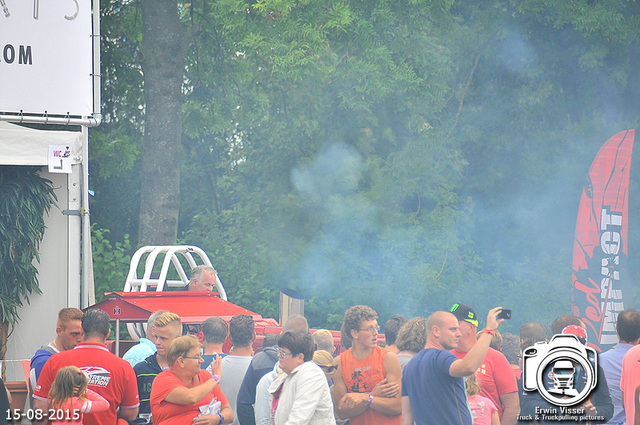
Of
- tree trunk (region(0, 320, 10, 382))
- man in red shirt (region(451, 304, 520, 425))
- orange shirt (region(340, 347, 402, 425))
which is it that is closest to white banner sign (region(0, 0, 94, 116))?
tree trunk (region(0, 320, 10, 382))

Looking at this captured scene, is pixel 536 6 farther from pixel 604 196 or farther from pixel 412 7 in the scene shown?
pixel 604 196

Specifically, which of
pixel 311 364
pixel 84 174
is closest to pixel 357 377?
pixel 311 364

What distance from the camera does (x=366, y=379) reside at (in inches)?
183

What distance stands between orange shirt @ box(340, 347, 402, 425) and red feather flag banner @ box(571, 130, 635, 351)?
6553 mm

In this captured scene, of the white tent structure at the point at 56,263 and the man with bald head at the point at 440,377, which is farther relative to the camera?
the white tent structure at the point at 56,263

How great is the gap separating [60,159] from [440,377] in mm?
4085

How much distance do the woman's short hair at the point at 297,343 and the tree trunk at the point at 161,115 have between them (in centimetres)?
913

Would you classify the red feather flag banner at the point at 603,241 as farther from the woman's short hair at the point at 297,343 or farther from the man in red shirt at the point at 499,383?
the woman's short hair at the point at 297,343

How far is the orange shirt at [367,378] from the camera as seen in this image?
4.64m

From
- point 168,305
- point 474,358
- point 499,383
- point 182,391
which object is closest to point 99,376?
point 182,391

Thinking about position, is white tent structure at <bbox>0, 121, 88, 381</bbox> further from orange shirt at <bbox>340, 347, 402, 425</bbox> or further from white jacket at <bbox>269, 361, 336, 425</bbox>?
white jacket at <bbox>269, 361, 336, 425</bbox>

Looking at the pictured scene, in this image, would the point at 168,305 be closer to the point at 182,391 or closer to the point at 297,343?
the point at 182,391

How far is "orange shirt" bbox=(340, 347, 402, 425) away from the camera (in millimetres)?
4637

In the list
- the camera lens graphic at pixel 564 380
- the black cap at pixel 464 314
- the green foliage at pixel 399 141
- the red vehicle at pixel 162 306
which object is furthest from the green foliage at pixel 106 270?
the camera lens graphic at pixel 564 380
